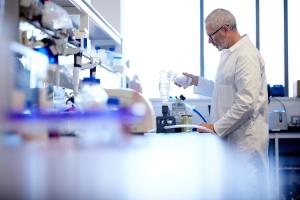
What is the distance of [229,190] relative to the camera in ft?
2.76

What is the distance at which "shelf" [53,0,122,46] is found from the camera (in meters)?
2.75

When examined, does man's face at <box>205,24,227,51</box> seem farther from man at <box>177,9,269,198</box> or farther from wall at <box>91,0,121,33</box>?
wall at <box>91,0,121,33</box>

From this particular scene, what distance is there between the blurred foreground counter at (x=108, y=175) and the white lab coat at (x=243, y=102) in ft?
4.54

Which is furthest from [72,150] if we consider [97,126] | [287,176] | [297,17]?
Answer: [297,17]

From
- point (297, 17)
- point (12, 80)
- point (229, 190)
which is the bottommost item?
point (229, 190)

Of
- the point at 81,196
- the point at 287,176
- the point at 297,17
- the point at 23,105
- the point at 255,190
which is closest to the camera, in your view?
the point at 81,196

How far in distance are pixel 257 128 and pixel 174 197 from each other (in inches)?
76.6

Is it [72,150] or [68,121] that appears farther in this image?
[68,121]

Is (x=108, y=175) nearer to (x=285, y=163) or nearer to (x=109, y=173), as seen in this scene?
(x=109, y=173)

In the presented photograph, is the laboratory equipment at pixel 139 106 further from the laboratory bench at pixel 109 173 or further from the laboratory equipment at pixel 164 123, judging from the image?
the laboratory equipment at pixel 164 123

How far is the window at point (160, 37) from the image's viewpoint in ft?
17.1

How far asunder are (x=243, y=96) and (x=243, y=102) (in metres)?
0.04

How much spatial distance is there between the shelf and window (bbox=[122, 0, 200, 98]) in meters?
0.92

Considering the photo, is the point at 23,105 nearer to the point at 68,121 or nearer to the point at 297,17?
the point at 68,121
